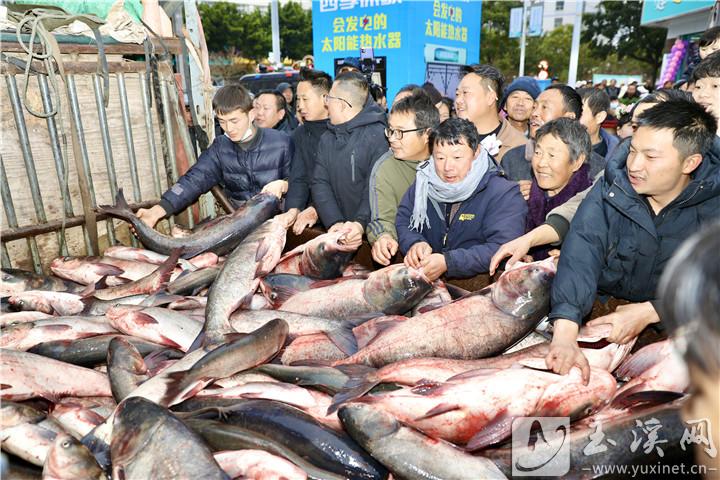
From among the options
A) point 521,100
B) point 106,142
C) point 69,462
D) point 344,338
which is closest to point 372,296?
point 344,338

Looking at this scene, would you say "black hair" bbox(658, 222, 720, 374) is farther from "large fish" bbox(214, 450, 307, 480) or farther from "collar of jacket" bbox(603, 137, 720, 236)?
"collar of jacket" bbox(603, 137, 720, 236)

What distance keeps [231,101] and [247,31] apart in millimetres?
49901

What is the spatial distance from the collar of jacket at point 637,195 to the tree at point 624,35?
1879 inches

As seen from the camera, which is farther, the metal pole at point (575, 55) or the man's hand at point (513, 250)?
the metal pole at point (575, 55)

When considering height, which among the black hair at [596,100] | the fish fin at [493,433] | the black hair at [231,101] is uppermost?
the black hair at [231,101]

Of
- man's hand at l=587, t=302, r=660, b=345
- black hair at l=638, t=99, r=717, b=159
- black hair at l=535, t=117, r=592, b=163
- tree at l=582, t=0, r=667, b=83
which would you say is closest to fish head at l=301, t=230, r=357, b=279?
black hair at l=535, t=117, r=592, b=163

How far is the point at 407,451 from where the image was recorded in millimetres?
2096

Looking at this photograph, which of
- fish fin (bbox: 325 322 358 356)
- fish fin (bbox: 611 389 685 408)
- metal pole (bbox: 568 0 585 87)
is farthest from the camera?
metal pole (bbox: 568 0 585 87)

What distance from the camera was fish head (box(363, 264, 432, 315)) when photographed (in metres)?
3.29

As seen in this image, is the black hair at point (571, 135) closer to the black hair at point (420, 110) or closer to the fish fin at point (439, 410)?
the black hair at point (420, 110)

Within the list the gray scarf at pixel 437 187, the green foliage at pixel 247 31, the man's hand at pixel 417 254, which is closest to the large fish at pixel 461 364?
the man's hand at pixel 417 254

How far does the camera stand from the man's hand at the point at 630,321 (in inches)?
106

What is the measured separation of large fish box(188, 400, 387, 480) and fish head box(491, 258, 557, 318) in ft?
4.01

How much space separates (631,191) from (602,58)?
53649mm
